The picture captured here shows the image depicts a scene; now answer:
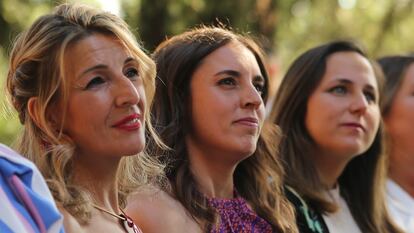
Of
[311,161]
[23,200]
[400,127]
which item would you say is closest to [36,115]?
[23,200]

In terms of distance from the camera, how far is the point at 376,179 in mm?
4488

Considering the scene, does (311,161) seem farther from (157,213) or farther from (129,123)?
(129,123)

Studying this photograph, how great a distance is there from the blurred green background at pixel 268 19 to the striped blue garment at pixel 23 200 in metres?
5.10

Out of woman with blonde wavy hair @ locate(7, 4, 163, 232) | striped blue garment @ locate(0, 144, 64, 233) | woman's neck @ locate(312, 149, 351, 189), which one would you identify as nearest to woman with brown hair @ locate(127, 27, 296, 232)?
woman with blonde wavy hair @ locate(7, 4, 163, 232)

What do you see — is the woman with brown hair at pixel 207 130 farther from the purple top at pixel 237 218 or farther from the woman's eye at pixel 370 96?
the woman's eye at pixel 370 96

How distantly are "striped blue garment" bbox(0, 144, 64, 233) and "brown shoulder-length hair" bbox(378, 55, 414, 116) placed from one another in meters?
3.21

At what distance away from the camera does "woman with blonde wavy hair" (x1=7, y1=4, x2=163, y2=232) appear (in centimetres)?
266

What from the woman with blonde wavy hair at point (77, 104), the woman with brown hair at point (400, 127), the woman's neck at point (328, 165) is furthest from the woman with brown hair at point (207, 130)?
the woman with brown hair at point (400, 127)

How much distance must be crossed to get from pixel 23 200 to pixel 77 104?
0.64 m

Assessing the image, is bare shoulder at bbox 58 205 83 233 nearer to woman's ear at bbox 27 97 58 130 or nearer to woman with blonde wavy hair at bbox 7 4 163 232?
woman with blonde wavy hair at bbox 7 4 163 232

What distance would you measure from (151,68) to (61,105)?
1.43ft

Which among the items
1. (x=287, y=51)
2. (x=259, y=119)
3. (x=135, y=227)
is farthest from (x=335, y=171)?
(x=287, y=51)

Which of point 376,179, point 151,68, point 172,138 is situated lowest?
point 376,179

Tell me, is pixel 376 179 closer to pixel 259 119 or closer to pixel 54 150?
pixel 259 119
